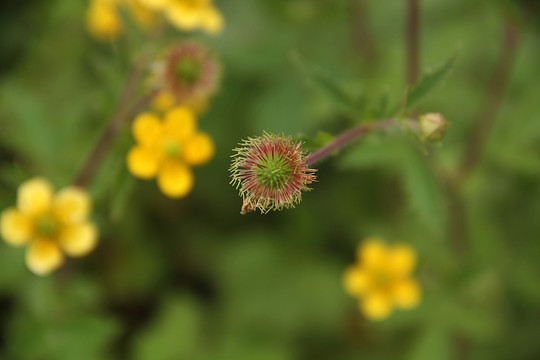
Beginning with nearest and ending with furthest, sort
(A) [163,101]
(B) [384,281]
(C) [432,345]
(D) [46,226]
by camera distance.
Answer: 1. (D) [46,226]
2. (A) [163,101]
3. (C) [432,345]
4. (B) [384,281]

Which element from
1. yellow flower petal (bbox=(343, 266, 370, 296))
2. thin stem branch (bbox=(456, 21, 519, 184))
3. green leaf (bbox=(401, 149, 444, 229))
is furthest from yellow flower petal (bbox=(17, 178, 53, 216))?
thin stem branch (bbox=(456, 21, 519, 184))

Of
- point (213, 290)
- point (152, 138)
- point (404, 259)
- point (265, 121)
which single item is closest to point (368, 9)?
point (265, 121)

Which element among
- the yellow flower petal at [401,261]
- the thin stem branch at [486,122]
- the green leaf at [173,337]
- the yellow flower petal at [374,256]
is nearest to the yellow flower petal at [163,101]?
the green leaf at [173,337]

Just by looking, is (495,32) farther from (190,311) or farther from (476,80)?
(190,311)

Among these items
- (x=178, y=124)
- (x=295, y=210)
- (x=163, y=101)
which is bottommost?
(x=178, y=124)

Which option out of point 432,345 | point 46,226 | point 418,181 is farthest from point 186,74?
point 432,345

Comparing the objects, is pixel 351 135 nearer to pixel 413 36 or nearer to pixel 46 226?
pixel 413 36
